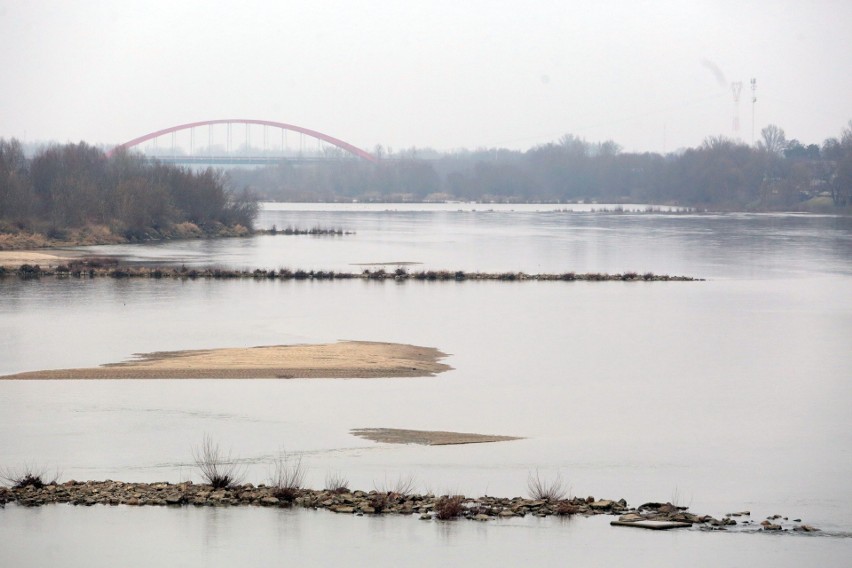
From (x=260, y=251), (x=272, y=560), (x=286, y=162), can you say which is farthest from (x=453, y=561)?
(x=286, y=162)

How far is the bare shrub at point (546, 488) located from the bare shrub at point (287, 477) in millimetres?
2540

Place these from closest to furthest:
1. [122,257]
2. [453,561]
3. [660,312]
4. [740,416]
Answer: [453,561], [740,416], [660,312], [122,257]

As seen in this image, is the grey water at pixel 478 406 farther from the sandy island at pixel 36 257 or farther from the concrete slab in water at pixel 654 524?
the sandy island at pixel 36 257

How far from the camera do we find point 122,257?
52562 millimetres

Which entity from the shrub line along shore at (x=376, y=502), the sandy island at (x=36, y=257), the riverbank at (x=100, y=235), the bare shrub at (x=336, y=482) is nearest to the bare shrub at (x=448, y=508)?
the shrub line along shore at (x=376, y=502)

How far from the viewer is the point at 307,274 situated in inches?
1684

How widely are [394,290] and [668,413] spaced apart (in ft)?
71.2

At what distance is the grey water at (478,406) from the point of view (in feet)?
38.1

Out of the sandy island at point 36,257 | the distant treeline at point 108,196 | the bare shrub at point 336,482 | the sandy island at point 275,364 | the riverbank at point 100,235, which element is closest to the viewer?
the bare shrub at point 336,482

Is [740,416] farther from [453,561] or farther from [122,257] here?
[122,257]

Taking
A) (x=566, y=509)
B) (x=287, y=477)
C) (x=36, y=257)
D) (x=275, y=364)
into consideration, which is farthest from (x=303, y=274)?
(x=566, y=509)

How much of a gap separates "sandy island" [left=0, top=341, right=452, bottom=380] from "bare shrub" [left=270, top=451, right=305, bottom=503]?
6595 mm

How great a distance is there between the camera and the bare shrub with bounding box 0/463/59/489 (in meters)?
12.7

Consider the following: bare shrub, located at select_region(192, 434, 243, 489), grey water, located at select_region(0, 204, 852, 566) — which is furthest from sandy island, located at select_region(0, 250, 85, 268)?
bare shrub, located at select_region(192, 434, 243, 489)
